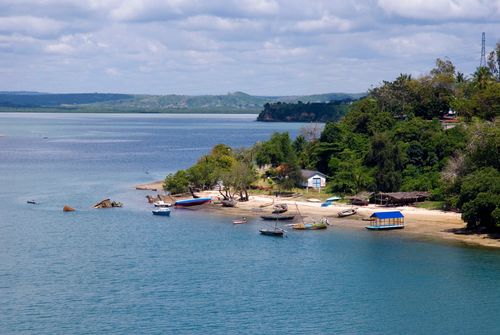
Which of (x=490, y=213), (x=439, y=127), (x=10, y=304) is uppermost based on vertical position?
(x=439, y=127)

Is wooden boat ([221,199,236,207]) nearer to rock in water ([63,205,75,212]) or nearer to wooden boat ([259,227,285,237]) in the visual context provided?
wooden boat ([259,227,285,237])

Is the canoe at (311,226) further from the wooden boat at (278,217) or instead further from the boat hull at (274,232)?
the wooden boat at (278,217)

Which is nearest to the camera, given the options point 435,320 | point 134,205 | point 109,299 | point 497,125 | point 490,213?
point 435,320

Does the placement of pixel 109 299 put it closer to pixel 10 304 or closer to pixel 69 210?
pixel 10 304

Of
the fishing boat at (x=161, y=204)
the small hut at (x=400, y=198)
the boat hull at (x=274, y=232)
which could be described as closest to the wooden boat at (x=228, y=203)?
the fishing boat at (x=161, y=204)

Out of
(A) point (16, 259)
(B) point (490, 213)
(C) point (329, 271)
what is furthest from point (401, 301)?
(A) point (16, 259)

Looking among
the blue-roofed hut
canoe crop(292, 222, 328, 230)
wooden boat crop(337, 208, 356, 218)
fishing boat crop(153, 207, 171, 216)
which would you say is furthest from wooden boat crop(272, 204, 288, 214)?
fishing boat crop(153, 207, 171, 216)

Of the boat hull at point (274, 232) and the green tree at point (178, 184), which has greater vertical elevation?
the green tree at point (178, 184)
